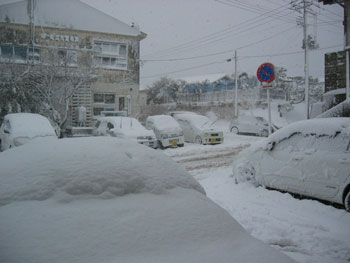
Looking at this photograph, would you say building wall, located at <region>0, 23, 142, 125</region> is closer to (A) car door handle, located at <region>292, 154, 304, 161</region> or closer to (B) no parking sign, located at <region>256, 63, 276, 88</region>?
(B) no parking sign, located at <region>256, 63, 276, 88</region>

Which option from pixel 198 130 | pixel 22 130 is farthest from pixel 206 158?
pixel 22 130

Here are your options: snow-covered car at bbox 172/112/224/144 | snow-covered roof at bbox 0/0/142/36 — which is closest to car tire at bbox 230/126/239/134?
snow-covered car at bbox 172/112/224/144

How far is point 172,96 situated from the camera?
126 ft

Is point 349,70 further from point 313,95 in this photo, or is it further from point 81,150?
point 313,95

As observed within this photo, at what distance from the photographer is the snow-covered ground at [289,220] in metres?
3.53

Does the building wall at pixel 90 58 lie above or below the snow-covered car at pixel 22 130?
above

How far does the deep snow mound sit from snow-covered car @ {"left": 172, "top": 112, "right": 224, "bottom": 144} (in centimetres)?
1118

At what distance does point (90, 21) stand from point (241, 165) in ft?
68.1

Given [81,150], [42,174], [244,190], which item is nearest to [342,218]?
[244,190]

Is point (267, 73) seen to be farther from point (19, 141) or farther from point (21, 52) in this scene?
point (21, 52)

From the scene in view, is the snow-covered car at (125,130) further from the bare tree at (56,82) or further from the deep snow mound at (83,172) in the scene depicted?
the deep snow mound at (83,172)

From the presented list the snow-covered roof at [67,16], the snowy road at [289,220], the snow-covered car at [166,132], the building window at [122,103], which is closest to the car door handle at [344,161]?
the snowy road at [289,220]

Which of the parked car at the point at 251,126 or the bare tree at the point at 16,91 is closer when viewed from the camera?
the bare tree at the point at 16,91

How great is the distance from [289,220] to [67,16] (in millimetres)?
22867
